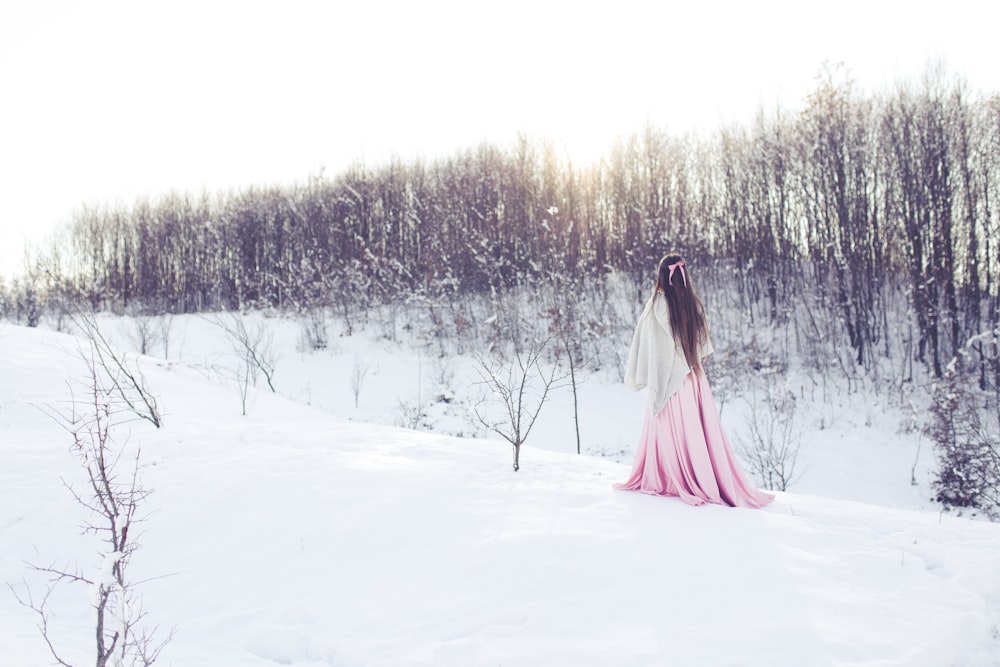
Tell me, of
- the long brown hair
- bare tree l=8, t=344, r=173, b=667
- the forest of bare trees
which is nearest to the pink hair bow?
the long brown hair

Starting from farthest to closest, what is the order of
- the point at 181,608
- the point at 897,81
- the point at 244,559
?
1. the point at 897,81
2. the point at 244,559
3. the point at 181,608

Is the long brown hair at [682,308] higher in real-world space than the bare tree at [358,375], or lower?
higher

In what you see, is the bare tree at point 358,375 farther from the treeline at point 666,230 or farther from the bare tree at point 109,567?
the bare tree at point 109,567

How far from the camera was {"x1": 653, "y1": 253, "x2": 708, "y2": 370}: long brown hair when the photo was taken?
4773mm

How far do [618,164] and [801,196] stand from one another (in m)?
5.71

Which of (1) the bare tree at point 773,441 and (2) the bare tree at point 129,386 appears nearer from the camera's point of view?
(2) the bare tree at point 129,386

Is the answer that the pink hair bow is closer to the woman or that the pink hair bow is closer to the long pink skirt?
the woman

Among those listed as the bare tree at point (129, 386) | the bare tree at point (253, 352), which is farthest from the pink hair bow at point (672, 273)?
the bare tree at point (253, 352)

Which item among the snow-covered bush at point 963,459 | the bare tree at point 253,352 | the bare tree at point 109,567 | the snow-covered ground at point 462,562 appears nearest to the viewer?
the bare tree at point 109,567

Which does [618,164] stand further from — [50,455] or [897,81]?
[50,455]

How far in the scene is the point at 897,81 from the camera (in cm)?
1299

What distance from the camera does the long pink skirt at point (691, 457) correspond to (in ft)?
15.0

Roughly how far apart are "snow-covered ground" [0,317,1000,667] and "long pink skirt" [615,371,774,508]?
218 millimetres

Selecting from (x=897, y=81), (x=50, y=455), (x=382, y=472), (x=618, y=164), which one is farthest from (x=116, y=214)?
(x=897, y=81)
